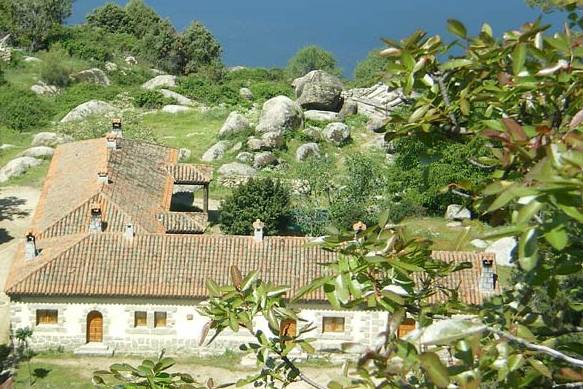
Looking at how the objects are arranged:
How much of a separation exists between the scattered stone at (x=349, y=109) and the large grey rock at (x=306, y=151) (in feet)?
21.9

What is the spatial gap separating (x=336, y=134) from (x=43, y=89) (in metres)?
21.6

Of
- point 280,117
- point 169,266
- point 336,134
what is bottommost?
point 169,266

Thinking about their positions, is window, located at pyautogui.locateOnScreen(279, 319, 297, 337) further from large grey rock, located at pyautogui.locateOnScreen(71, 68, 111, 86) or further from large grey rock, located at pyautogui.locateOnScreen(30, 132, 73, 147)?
large grey rock, located at pyautogui.locateOnScreen(71, 68, 111, 86)

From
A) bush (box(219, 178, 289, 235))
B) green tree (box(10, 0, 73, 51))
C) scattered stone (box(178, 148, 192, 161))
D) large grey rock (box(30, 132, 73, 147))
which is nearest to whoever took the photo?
bush (box(219, 178, 289, 235))

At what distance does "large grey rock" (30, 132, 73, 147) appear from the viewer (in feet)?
150

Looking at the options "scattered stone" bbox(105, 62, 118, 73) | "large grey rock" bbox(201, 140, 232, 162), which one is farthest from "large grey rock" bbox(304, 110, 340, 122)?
"scattered stone" bbox(105, 62, 118, 73)

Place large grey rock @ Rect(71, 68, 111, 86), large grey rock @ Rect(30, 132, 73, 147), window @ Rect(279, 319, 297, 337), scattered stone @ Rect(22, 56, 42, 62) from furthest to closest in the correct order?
1. scattered stone @ Rect(22, 56, 42, 62)
2. large grey rock @ Rect(71, 68, 111, 86)
3. large grey rock @ Rect(30, 132, 73, 147)
4. window @ Rect(279, 319, 297, 337)

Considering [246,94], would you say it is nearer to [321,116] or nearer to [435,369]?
[321,116]

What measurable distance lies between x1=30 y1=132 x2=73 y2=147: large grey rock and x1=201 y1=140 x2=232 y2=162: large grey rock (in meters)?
7.85

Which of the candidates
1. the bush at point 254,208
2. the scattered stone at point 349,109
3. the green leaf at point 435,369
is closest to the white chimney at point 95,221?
the bush at point 254,208

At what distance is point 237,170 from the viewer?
4147cm


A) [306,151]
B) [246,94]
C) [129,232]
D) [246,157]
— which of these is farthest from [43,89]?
[129,232]

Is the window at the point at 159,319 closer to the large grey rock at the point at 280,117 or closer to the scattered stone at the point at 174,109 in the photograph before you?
the large grey rock at the point at 280,117

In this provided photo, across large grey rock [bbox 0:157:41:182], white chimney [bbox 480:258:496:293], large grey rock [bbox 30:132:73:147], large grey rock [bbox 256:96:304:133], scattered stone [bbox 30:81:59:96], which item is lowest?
white chimney [bbox 480:258:496:293]
